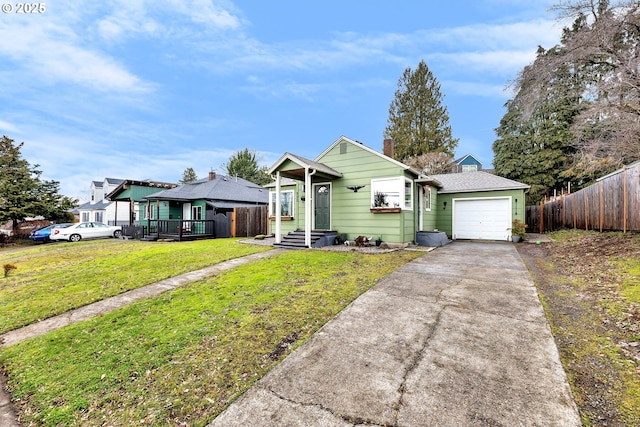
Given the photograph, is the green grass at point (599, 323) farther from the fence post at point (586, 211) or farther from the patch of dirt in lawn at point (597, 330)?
the fence post at point (586, 211)

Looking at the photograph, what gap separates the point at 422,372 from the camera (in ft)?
7.88

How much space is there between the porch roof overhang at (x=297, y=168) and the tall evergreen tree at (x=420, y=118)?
1933 centimetres

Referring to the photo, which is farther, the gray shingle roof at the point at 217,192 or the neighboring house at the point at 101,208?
the neighboring house at the point at 101,208

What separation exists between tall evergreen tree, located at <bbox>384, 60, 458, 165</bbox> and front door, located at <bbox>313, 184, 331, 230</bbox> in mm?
18706

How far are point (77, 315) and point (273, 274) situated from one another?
3.39 metres

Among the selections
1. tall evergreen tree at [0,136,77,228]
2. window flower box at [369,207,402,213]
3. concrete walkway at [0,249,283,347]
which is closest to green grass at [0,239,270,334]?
concrete walkway at [0,249,283,347]

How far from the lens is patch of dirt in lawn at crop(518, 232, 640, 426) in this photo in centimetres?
204

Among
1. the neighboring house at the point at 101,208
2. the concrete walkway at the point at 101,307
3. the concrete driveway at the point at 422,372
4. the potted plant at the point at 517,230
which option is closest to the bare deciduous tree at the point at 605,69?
the potted plant at the point at 517,230

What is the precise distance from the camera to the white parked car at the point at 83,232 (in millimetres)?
17547

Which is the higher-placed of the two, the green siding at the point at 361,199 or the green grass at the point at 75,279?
the green siding at the point at 361,199

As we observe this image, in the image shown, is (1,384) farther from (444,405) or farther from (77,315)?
(444,405)

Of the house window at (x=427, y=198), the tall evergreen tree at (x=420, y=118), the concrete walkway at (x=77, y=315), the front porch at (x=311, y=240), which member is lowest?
the concrete walkway at (x=77, y=315)

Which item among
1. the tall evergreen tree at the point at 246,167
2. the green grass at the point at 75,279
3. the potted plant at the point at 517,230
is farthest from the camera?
A: the tall evergreen tree at the point at 246,167

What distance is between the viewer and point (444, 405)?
1994mm
